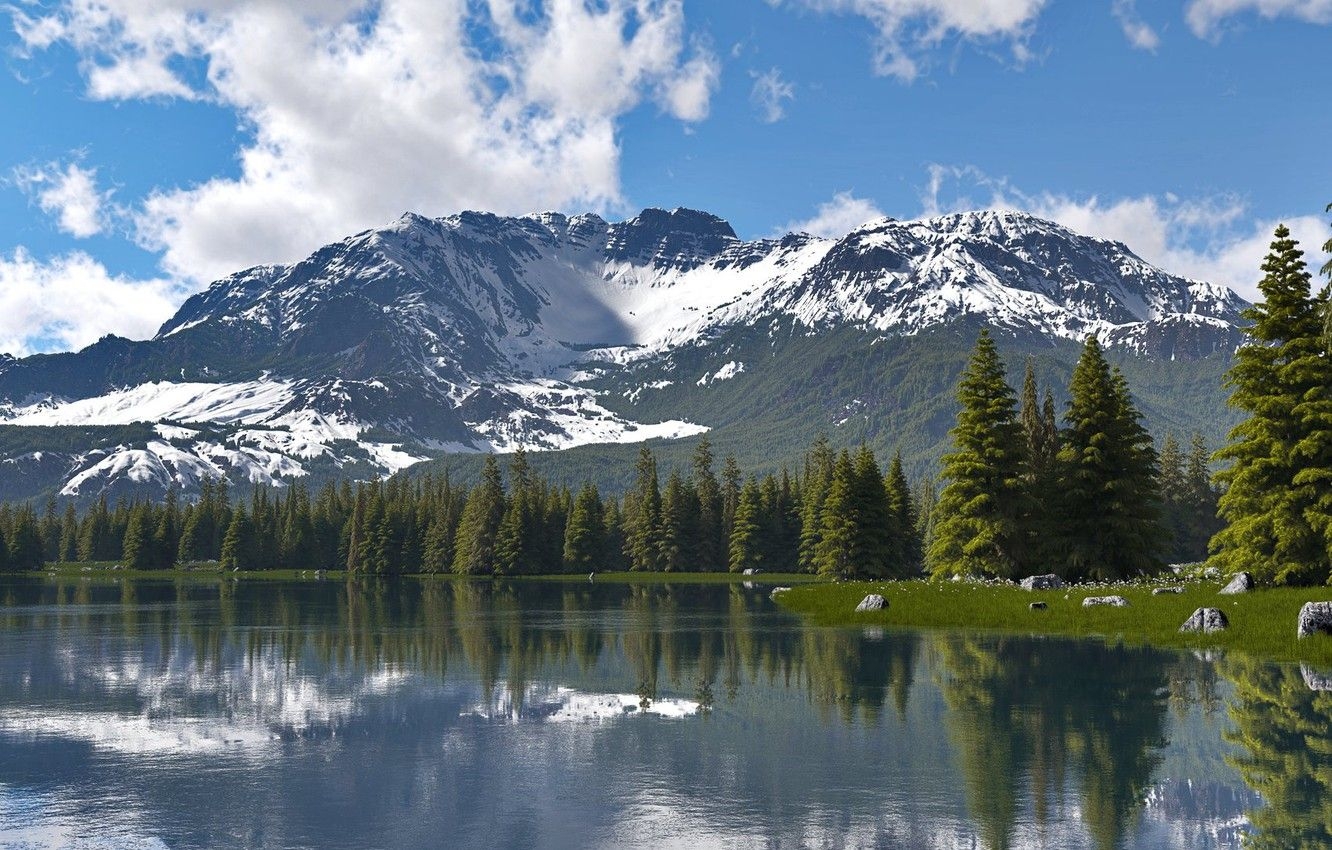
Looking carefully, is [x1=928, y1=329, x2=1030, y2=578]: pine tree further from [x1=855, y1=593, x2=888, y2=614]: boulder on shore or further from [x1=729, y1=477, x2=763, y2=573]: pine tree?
[x1=729, y1=477, x2=763, y2=573]: pine tree

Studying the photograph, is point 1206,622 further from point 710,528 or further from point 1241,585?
point 710,528

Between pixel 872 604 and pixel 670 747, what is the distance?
125 feet

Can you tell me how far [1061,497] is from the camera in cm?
6738

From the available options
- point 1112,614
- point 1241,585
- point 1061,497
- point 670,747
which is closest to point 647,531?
point 1061,497

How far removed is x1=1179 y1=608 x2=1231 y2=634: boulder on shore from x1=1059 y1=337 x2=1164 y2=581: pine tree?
24.5 m

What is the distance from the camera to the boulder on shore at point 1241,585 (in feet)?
153

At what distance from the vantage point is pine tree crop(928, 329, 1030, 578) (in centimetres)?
6712

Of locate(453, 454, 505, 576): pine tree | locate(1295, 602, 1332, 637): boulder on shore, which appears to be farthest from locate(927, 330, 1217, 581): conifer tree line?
locate(453, 454, 505, 576): pine tree

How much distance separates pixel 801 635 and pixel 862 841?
3370cm

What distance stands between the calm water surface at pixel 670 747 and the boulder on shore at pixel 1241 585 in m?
Answer: 9.45

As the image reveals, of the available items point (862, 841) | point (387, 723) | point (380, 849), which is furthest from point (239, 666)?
point (862, 841)

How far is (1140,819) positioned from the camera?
17109mm

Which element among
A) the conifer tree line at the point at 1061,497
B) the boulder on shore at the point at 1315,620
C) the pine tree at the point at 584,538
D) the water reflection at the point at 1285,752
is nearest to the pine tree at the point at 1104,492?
the conifer tree line at the point at 1061,497

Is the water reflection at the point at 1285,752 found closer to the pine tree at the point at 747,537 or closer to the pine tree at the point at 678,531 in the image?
the pine tree at the point at 747,537
